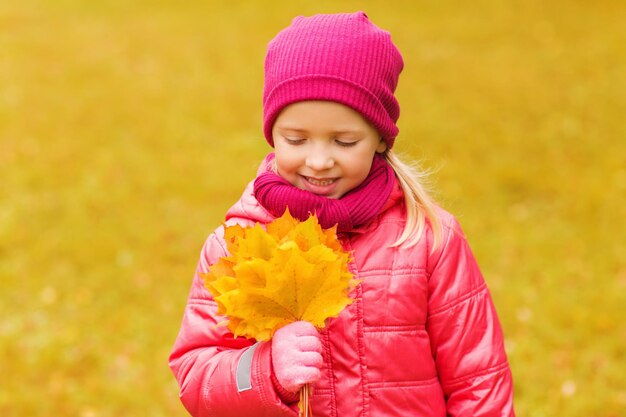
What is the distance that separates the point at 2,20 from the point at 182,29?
2.71 metres

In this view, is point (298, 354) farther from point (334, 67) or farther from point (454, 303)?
point (334, 67)

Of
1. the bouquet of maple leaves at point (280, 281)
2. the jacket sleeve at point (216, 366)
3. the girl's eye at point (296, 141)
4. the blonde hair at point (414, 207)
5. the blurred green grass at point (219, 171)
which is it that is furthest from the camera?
the blurred green grass at point (219, 171)

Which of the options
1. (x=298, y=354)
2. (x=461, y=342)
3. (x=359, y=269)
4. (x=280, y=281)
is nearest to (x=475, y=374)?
(x=461, y=342)

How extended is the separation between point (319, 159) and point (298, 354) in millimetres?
499

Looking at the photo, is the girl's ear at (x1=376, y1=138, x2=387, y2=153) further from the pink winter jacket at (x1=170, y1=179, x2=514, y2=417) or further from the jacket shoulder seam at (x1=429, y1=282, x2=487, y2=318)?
the jacket shoulder seam at (x1=429, y1=282, x2=487, y2=318)

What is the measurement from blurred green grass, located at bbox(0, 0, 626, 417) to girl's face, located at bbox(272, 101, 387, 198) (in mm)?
663

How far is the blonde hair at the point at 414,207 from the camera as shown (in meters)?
2.39

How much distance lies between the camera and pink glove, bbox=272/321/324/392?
204 centimetres

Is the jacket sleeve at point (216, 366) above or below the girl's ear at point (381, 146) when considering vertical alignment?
below

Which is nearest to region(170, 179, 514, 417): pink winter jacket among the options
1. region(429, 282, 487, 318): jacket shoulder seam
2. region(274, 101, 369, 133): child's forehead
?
region(429, 282, 487, 318): jacket shoulder seam

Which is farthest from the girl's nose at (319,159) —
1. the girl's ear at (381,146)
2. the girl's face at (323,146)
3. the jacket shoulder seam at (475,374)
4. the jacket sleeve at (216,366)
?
the jacket shoulder seam at (475,374)

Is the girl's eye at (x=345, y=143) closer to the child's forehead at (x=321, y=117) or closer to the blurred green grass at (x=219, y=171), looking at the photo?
the child's forehead at (x=321, y=117)

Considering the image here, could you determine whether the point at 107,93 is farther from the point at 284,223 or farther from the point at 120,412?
the point at 284,223

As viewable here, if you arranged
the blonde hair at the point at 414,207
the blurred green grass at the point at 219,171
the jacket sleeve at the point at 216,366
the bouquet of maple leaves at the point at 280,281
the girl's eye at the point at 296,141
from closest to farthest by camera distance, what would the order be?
1. the bouquet of maple leaves at the point at 280,281
2. the jacket sleeve at the point at 216,366
3. the girl's eye at the point at 296,141
4. the blonde hair at the point at 414,207
5. the blurred green grass at the point at 219,171
